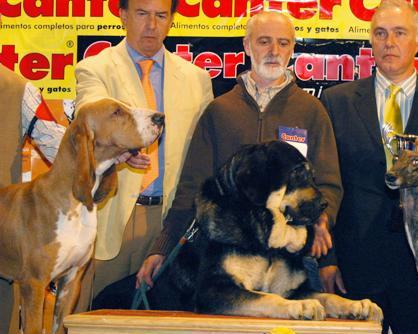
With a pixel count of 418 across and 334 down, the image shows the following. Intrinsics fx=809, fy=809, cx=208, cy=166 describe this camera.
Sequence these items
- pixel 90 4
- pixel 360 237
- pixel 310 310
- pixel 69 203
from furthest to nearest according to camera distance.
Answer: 1. pixel 90 4
2. pixel 360 237
3. pixel 69 203
4. pixel 310 310

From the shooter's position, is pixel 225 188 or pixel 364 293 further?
pixel 364 293

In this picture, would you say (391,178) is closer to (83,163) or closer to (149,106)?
(83,163)

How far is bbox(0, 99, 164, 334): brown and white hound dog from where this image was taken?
11.5ft

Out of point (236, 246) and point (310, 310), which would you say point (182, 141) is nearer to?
point (236, 246)

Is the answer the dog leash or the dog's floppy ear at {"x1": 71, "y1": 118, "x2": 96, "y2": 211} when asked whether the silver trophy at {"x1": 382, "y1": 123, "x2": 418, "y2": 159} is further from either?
the dog's floppy ear at {"x1": 71, "y1": 118, "x2": 96, "y2": 211}

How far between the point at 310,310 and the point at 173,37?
270 centimetres

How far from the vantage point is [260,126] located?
4355 mm

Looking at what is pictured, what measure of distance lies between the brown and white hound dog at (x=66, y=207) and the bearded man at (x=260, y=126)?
546 mm

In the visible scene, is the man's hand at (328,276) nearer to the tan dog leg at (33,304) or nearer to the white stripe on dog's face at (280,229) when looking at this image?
the white stripe on dog's face at (280,229)

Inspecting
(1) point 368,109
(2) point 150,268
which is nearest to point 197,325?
(2) point 150,268

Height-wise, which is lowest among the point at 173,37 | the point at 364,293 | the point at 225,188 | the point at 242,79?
the point at 364,293

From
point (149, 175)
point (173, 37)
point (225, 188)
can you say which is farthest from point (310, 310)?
point (173, 37)

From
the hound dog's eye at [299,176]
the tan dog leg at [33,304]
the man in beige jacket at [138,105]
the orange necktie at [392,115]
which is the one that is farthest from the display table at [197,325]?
the orange necktie at [392,115]

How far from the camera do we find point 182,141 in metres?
4.71
